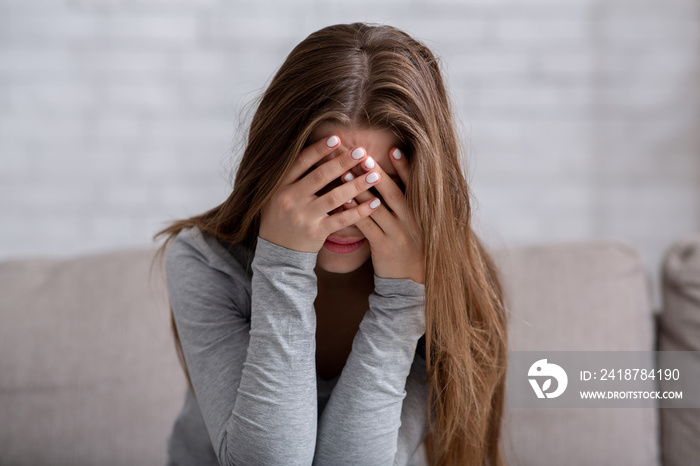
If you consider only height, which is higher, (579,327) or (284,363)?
(579,327)

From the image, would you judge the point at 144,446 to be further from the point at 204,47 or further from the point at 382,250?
the point at 204,47

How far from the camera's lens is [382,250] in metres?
0.83

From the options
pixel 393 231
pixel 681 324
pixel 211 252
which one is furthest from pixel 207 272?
pixel 681 324

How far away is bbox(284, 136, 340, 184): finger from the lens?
0.77 metres

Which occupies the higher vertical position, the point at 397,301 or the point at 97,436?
the point at 397,301

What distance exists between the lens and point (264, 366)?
0.81 m

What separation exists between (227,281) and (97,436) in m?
0.60

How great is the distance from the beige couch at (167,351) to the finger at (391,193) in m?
0.57

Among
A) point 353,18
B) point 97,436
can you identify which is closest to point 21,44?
point 353,18

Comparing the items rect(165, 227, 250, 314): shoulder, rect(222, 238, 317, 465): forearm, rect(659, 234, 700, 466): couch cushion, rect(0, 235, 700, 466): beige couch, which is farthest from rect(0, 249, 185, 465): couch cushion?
rect(659, 234, 700, 466): couch cushion

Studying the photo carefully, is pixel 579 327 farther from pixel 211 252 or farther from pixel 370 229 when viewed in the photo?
pixel 211 252

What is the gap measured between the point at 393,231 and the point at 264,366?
9.8 inches

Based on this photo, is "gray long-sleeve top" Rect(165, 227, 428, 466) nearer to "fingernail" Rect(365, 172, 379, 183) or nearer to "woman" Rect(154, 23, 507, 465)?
"woman" Rect(154, 23, 507, 465)

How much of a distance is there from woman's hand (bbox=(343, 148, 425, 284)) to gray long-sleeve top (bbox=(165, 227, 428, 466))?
0.06ft
